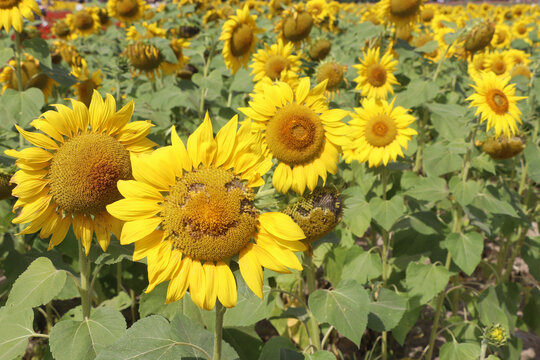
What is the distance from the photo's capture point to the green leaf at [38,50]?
2666 mm

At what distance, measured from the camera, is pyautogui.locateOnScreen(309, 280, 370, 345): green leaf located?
1610 millimetres

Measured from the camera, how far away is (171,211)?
1.18m

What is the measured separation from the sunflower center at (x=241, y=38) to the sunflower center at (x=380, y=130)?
5.46 feet

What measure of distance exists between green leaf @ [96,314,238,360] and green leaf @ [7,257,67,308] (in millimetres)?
411

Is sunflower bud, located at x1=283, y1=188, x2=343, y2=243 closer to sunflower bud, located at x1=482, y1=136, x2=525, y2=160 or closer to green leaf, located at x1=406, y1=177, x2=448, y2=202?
green leaf, located at x1=406, y1=177, x2=448, y2=202

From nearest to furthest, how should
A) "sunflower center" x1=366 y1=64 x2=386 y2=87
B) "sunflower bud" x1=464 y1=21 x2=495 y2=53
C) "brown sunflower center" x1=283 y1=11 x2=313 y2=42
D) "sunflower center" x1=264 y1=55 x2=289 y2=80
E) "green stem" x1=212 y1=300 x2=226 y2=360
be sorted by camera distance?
"green stem" x1=212 y1=300 x2=226 y2=360, "sunflower bud" x1=464 y1=21 x2=495 y2=53, "sunflower center" x1=264 y1=55 x2=289 y2=80, "sunflower center" x1=366 y1=64 x2=386 y2=87, "brown sunflower center" x1=283 y1=11 x2=313 y2=42

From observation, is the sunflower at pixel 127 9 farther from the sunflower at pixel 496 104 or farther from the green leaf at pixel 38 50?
the sunflower at pixel 496 104

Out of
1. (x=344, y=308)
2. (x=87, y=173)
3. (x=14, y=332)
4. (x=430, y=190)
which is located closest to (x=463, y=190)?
(x=430, y=190)

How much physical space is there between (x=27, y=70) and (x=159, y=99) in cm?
119

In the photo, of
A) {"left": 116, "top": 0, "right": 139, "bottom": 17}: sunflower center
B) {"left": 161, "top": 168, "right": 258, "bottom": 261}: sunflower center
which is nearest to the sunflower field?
{"left": 161, "top": 168, "right": 258, "bottom": 261}: sunflower center

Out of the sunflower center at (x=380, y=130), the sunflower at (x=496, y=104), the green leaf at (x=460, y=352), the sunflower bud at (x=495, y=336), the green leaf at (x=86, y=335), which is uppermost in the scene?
the sunflower at (x=496, y=104)

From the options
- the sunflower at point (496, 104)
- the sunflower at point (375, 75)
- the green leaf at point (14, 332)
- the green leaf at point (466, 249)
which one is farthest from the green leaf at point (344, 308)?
the sunflower at point (375, 75)

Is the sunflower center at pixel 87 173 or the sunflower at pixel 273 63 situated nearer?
the sunflower center at pixel 87 173

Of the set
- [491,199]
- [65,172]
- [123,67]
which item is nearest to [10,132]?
[123,67]
